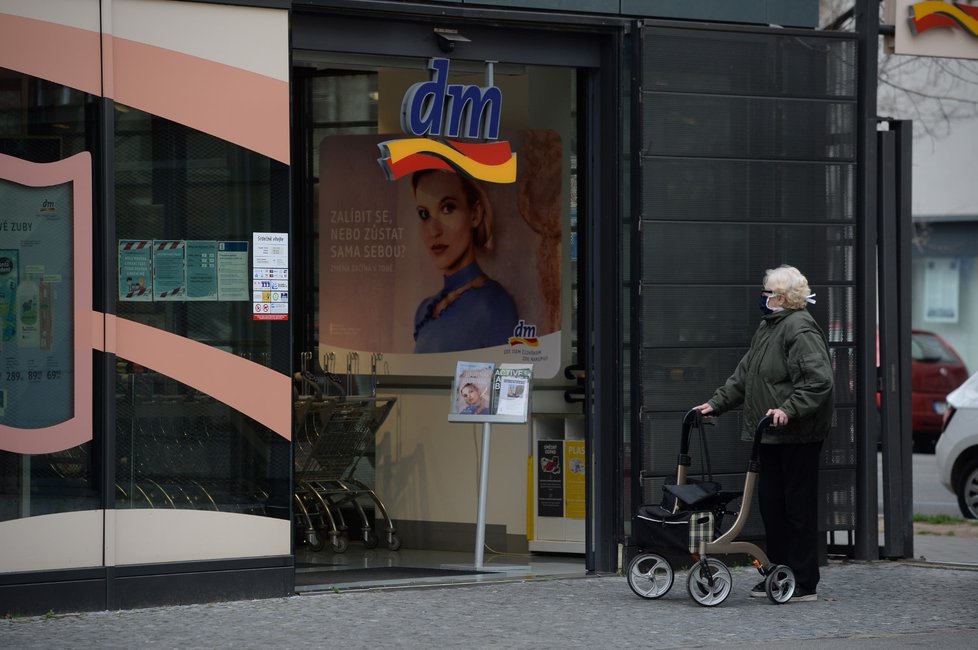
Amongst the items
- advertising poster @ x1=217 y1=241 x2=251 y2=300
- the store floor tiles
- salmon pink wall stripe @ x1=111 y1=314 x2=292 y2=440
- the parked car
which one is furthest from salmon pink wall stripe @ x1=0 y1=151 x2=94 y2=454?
the parked car

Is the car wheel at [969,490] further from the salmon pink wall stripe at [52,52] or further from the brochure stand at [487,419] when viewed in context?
the salmon pink wall stripe at [52,52]

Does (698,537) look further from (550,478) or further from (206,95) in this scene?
(206,95)

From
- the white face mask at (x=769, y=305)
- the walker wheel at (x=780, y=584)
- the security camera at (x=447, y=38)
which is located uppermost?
the security camera at (x=447, y=38)

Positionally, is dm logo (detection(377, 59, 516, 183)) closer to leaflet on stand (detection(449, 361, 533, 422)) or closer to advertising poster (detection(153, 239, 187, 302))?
leaflet on stand (detection(449, 361, 533, 422))

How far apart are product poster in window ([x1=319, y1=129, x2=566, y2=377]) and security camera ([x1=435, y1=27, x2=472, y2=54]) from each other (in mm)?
1925

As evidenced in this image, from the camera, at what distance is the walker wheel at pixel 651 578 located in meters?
8.86

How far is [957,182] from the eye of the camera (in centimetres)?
3111

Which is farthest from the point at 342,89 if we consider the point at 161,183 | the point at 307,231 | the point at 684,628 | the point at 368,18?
the point at 684,628

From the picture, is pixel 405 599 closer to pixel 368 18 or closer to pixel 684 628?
pixel 684 628

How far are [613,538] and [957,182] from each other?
23.4 m

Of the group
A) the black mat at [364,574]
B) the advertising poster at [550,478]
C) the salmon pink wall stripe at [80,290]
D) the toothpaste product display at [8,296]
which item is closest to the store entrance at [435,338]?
the advertising poster at [550,478]

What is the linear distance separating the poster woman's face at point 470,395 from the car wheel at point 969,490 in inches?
238

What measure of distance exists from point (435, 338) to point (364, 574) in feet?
7.39

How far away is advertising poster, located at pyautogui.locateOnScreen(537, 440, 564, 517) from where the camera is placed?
11148 millimetres
